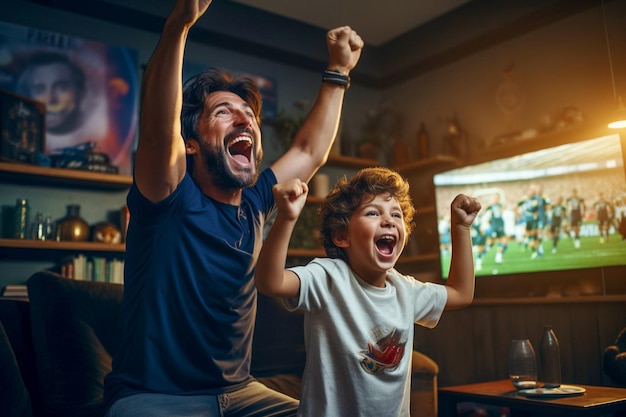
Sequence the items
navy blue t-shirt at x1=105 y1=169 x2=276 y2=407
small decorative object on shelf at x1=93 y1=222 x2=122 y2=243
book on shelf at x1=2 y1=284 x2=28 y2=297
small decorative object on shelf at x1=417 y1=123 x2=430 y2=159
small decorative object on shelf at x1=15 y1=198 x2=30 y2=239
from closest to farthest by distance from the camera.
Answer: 1. navy blue t-shirt at x1=105 y1=169 x2=276 y2=407
2. book on shelf at x1=2 y1=284 x2=28 y2=297
3. small decorative object on shelf at x1=15 y1=198 x2=30 y2=239
4. small decorative object on shelf at x1=93 y1=222 x2=122 y2=243
5. small decorative object on shelf at x1=417 y1=123 x2=430 y2=159

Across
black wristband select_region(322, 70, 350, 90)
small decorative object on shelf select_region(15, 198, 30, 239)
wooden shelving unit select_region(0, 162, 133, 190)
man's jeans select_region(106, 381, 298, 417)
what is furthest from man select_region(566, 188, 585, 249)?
small decorative object on shelf select_region(15, 198, 30, 239)

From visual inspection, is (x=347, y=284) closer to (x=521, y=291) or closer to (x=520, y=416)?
(x=520, y=416)

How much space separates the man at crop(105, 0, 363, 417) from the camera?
46.0 inches

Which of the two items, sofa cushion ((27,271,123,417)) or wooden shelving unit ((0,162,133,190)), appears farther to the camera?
wooden shelving unit ((0,162,133,190))

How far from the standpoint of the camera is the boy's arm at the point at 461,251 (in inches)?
58.8

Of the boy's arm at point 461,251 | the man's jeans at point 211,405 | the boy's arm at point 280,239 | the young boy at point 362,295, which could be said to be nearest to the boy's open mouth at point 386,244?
the young boy at point 362,295

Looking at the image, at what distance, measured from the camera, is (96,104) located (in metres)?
4.00

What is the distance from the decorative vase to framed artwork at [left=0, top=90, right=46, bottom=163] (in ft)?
1.36

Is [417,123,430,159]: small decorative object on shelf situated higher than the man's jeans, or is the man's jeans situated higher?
[417,123,430,159]: small decorative object on shelf

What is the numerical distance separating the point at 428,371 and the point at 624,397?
3.45ft

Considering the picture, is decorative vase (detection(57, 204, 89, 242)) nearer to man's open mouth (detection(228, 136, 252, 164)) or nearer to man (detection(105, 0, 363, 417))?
man (detection(105, 0, 363, 417))

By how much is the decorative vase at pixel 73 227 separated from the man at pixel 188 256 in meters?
2.49

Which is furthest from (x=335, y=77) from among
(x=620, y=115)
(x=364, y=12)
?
(x=364, y=12)

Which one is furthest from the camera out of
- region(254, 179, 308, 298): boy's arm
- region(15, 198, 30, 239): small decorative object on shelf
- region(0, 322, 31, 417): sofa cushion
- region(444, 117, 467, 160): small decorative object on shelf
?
region(444, 117, 467, 160): small decorative object on shelf
